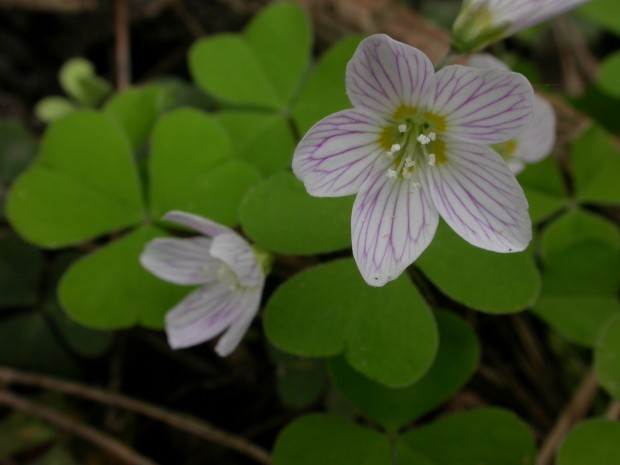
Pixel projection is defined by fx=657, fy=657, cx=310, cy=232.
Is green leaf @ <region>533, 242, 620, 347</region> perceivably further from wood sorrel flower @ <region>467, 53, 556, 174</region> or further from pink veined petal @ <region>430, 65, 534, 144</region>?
pink veined petal @ <region>430, 65, 534, 144</region>

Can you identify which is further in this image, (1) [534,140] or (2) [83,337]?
(2) [83,337]

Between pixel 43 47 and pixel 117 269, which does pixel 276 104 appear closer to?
pixel 117 269

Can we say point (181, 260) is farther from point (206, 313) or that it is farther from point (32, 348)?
point (32, 348)

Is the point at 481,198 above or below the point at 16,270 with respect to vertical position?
above

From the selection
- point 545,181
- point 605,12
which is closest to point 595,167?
point 545,181

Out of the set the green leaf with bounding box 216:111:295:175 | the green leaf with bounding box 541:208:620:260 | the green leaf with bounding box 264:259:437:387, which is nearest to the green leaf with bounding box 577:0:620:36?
the green leaf with bounding box 541:208:620:260

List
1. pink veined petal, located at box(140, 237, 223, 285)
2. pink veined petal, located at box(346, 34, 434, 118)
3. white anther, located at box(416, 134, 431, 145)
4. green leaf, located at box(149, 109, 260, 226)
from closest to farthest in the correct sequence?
pink veined petal, located at box(346, 34, 434, 118), white anther, located at box(416, 134, 431, 145), pink veined petal, located at box(140, 237, 223, 285), green leaf, located at box(149, 109, 260, 226)

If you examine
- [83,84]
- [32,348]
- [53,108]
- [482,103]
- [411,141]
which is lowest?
[32,348]
